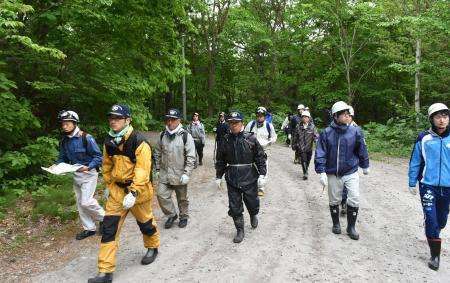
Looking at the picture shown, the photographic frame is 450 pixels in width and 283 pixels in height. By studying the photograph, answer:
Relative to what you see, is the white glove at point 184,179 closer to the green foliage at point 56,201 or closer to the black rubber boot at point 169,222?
the black rubber boot at point 169,222

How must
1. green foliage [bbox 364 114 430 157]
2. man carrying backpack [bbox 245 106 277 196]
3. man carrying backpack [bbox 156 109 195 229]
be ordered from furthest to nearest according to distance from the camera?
green foliage [bbox 364 114 430 157]
man carrying backpack [bbox 245 106 277 196]
man carrying backpack [bbox 156 109 195 229]

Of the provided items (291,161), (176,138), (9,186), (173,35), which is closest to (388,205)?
(176,138)

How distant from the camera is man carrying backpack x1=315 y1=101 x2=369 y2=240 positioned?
6691 mm

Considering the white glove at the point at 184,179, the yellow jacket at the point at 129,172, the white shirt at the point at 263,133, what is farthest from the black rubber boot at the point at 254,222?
the white shirt at the point at 263,133

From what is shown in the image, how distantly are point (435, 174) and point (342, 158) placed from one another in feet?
4.61

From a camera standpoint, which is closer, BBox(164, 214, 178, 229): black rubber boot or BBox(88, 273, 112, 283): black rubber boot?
BBox(88, 273, 112, 283): black rubber boot

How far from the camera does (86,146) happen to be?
7.10m

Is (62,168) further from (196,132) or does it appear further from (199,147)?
(199,147)

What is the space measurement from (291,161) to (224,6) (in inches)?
674

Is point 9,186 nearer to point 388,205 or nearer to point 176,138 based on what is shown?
point 176,138

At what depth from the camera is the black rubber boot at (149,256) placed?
5965 mm

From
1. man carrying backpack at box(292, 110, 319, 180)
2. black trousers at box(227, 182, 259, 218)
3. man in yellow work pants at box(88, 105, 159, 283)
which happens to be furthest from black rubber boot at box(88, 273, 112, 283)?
man carrying backpack at box(292, 110, 319, 180)

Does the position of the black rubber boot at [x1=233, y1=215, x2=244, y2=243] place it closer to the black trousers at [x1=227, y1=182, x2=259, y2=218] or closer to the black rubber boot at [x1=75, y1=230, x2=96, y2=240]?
the black trousers at [x1=227, y1=182, x2=259, y2=218]

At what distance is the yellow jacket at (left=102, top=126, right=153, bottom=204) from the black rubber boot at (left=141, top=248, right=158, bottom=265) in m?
0.91
